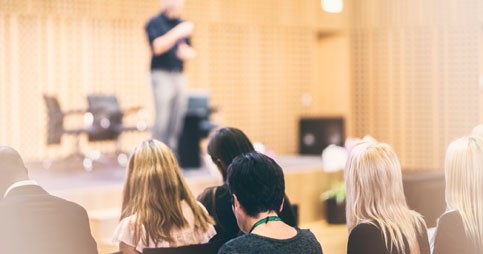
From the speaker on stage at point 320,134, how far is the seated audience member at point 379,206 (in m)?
7.86

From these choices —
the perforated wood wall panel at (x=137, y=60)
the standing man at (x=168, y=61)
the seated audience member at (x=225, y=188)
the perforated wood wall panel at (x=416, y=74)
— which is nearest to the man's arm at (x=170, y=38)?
the standing man at (x=168, y=61)

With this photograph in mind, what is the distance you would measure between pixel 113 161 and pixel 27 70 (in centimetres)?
154

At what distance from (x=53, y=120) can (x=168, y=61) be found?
2150mm

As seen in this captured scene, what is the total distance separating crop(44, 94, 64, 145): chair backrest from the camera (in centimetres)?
824

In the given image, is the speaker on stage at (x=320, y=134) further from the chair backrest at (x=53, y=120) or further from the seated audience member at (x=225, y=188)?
the seated audience member at (x=225, y=188)

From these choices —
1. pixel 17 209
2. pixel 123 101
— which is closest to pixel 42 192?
pixel 17 209

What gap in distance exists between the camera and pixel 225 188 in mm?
3275

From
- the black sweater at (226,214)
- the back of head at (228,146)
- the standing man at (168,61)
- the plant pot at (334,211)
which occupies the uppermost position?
the standing man at (168,61)

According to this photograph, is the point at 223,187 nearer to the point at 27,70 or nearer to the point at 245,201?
the point at 245,201

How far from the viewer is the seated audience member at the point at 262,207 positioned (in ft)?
7.38

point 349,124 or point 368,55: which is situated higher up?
point 368,55

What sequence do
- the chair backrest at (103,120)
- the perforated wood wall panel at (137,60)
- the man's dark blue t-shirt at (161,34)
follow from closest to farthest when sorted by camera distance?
the man's dark blue t-shirt at (161,34) < the chair backrest at (103,120) < the perforated wood wall panel at (137,60)

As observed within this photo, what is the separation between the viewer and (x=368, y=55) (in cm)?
1132

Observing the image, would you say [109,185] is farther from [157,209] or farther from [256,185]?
[256,185]
